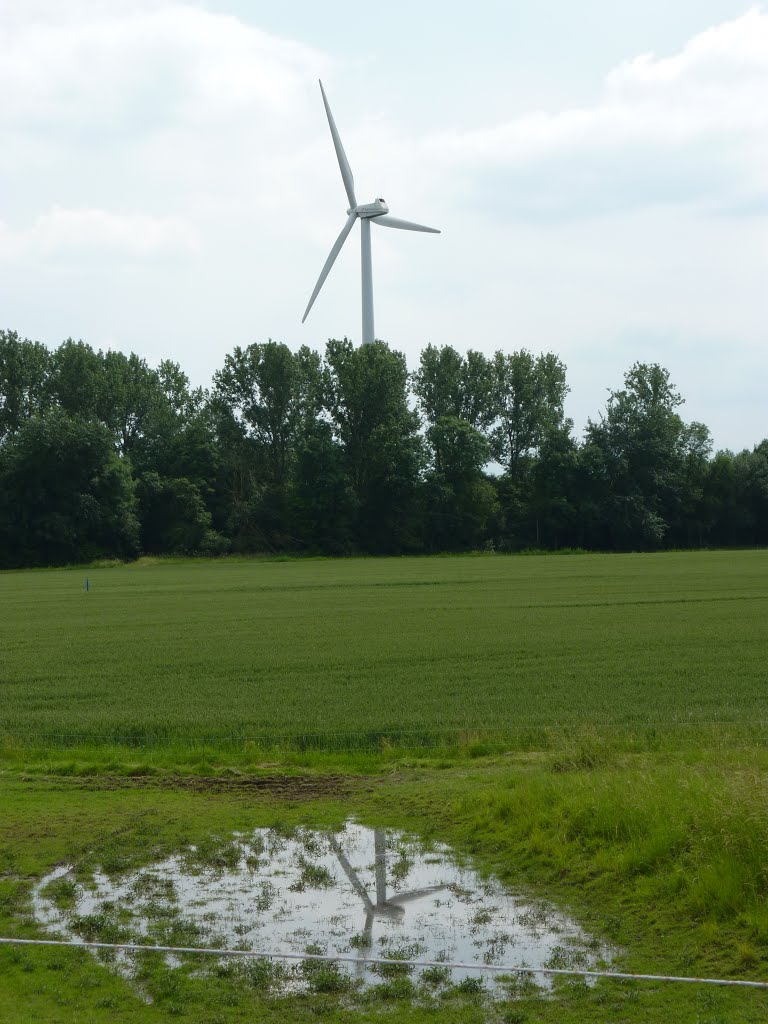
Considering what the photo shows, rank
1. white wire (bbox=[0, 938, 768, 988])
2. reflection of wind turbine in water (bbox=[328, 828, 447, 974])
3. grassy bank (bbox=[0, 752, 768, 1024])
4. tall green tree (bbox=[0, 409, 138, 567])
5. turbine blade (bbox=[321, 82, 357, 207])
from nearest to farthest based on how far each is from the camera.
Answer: grassy bank (bbox=[0, 752, 768, 1024]), white wire (bbox=[0, 938, 768, 988]), reflection of wind turbine in water (bbox=[328, 828, 447, 974]), turbine blade (bbox=[321, 82, 357, 207]), tall green tree (bbox=[0, 409, 138, 567])

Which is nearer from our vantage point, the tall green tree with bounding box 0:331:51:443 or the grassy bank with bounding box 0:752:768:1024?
the grassy bank with bounding box 0:752:768:1024

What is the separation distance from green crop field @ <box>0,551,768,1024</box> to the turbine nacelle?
62.9 meters

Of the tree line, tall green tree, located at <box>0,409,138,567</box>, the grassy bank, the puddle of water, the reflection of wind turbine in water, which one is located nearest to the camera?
the grassy bank

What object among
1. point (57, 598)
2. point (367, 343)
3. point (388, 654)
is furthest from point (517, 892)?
point (367, 343)

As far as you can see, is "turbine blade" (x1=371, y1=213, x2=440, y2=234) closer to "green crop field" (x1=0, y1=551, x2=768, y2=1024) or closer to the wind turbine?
the wind turbine

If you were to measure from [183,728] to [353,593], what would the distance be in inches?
1364

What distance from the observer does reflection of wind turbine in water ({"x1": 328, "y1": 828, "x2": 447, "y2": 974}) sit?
8.45 m

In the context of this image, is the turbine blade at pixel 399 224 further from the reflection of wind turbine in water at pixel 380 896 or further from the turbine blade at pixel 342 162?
the reflection of wind turbine in water at pixel 380 896

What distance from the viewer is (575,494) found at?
114m

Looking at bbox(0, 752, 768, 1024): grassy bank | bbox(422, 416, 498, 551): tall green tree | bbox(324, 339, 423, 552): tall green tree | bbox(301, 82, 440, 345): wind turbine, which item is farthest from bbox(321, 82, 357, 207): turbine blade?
bbox(0, 752, 768, 1024): grassy bank

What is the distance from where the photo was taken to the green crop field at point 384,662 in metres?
18.7

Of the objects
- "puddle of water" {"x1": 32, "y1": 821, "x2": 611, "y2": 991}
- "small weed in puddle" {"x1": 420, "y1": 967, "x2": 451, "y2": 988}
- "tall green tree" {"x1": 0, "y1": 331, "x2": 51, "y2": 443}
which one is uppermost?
"tall green tree" {"x1": 0, "y1": 331, "x2": 51, "y2": 443}

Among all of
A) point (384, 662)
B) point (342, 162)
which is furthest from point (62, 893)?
point (342, 162)

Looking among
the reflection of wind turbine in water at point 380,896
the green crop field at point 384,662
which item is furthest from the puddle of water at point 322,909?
the green crop field at point 384,662
